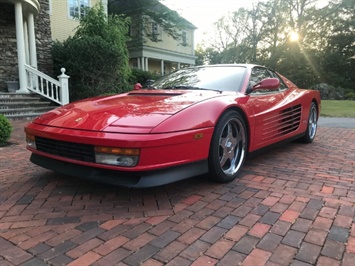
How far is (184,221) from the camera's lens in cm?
212

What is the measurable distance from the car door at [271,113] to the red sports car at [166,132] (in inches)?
0.5

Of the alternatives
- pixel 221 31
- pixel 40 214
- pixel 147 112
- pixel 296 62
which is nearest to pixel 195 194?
pixel 147 112

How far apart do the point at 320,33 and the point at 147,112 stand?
28.8 m

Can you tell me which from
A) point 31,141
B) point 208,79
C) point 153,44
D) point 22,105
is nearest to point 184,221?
point 31,141

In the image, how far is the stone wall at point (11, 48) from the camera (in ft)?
35.0

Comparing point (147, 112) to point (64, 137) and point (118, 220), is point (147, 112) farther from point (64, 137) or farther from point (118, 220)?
point (118, 220)

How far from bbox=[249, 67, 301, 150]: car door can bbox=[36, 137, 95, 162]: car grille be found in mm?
1653

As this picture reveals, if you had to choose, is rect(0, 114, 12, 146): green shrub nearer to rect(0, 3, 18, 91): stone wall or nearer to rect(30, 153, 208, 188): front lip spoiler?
rect(30, 153, 208, 188): front lip spoiler

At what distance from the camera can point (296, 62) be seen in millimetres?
25203

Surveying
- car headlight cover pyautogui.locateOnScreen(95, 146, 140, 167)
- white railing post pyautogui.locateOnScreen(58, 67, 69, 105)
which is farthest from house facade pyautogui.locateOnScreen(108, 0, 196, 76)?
car headlight cover pyautogui.locateOnScreen(95, 146, 140, 167)

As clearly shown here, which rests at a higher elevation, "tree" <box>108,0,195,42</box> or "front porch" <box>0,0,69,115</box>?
"tree" <box>108,0,195,42</box>

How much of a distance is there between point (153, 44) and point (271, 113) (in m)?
22.8

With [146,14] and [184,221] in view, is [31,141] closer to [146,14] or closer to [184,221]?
[184,221]

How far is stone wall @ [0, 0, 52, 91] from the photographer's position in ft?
35.0
